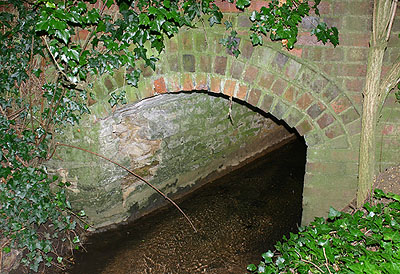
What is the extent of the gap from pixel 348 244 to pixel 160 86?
2064 millimetres

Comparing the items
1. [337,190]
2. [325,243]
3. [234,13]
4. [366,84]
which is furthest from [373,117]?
[234,13]

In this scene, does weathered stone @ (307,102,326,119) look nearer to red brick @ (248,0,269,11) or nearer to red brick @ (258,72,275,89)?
red brick @ (258,72,275,89)

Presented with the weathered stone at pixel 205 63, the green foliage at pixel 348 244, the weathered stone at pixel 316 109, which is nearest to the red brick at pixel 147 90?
the weathered stone at pixel 205 63

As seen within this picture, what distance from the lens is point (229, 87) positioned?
10.8 feet

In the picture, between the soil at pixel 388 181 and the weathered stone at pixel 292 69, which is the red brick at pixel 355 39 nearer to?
the weathered stone at pixel 292 69

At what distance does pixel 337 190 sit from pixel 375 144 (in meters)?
0.53

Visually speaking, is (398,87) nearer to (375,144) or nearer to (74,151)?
(375,144)

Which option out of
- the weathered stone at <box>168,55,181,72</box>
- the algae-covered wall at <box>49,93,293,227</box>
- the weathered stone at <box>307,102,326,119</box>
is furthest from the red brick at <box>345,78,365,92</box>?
the algae-covered wall at <box>49,93,293,227</box>

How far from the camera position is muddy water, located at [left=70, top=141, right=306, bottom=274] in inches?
160

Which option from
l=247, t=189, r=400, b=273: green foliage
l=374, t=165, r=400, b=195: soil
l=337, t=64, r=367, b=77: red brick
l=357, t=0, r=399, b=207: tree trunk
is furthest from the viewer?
l=374, t=165, r=400, b=195: soil

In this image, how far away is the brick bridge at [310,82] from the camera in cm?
298

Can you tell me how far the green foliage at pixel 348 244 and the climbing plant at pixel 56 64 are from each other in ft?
4.70

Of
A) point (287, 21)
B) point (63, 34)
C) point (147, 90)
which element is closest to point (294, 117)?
point (287, 21)

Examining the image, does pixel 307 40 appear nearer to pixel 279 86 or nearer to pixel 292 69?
pixel 292 69
